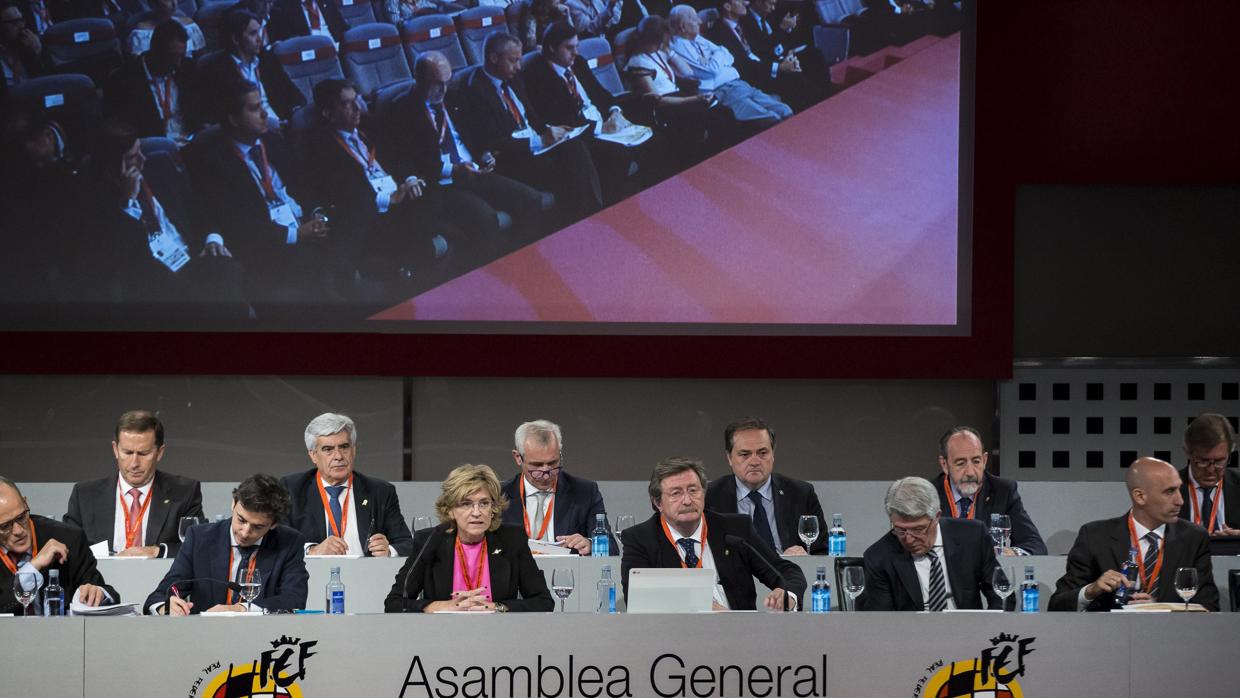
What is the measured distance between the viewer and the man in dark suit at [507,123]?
25.1 feet

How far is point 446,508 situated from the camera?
189 inches

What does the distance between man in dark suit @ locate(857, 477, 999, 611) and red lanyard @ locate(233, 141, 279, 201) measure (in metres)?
4.13

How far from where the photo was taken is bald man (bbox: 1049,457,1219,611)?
4.84 meters

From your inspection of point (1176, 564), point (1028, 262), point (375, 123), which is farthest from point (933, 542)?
point (375, 123)

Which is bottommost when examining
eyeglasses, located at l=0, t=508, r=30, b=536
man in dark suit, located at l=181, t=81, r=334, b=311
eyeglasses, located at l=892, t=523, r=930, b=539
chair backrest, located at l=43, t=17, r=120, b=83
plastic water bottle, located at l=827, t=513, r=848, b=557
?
plastic water bottle, located at l=827, t=513, r=848, b=557

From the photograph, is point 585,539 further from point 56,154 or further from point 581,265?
point 56,154

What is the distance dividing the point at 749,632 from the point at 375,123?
14.2 ft

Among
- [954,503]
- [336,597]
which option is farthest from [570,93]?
[336,597]

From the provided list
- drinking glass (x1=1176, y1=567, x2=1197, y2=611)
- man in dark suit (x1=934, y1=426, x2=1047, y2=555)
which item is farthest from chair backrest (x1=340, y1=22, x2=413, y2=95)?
drinking glass (x1=1176, y1=567, x2=1197, y2=611)

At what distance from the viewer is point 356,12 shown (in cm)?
761

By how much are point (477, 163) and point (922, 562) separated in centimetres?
376

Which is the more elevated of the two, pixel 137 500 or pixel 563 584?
pixel 137 500

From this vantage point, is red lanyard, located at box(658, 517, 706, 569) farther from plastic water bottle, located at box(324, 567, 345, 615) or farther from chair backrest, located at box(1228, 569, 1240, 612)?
chair backrest, located at box(1228, 569, 1240, 612)

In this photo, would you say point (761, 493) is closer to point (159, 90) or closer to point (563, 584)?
point (563, 584)
